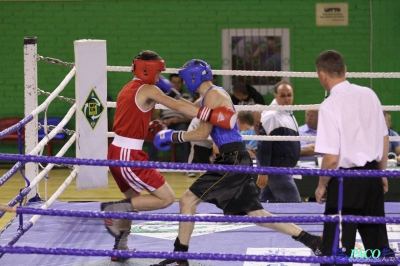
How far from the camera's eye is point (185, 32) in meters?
9.49

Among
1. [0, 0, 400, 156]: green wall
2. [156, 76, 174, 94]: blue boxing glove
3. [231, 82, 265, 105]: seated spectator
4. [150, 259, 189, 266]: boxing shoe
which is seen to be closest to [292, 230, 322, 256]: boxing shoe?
[150, 259, 189, 266]: boxing shoe

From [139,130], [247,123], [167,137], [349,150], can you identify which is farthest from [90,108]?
[349,150]

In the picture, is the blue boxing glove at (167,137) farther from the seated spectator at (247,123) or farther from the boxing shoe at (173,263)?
the seated spectator at (247,123)

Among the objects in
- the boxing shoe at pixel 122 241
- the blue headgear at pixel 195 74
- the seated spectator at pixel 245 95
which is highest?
the blue headgear at pixel 195 74

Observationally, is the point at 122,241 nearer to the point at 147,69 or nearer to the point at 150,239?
the point at 150,239

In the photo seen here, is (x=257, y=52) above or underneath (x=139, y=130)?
above

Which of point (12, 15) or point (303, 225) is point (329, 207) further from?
point (12, 15)

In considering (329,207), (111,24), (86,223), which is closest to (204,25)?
(111,24)

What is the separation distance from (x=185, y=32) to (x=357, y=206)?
6.35 meters

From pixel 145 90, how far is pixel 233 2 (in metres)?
5.36

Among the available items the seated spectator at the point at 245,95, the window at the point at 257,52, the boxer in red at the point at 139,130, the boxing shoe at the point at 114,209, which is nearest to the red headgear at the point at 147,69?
the boxer in red at the point at 139,130

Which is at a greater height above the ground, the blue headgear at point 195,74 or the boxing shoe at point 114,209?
the blue headgear at point 195,74

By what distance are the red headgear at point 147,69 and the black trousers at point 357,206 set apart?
135 centimetres

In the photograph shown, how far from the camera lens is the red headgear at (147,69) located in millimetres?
4336
